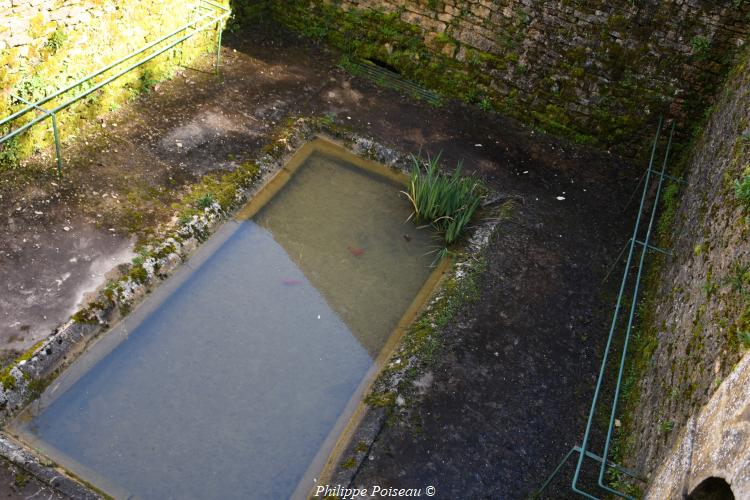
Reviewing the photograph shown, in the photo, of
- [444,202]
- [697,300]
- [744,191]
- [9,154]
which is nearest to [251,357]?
[444,202]

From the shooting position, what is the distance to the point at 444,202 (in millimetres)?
6113

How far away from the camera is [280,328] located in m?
5.10

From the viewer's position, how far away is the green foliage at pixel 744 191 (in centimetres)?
417

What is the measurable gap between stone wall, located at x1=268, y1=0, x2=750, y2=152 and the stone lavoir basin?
7.23 feet

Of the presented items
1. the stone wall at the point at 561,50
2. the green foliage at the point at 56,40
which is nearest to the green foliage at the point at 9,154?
the green foliage at the point at 56,40

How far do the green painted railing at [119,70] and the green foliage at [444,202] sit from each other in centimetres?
265

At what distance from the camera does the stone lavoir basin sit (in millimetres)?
4152

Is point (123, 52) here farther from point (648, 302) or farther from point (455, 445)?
point (648, 302)

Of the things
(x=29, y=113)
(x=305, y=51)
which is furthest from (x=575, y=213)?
(x=29, y=113)

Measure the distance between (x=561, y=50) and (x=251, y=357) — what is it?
477cm

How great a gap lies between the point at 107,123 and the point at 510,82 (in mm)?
4319

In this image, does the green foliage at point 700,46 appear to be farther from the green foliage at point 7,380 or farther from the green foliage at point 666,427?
the green foliage at point 7,380

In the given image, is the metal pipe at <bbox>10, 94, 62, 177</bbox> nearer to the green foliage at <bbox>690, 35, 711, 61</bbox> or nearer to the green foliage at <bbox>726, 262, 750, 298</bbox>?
the green foliage at <bbox>726, 262, 750, 298</bbox>

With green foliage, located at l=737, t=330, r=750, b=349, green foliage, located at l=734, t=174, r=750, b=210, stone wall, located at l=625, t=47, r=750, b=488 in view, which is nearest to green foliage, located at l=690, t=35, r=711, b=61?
stone wall, located at l=625, t=47, r=750, b=488
